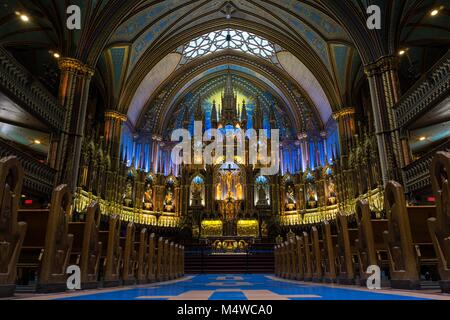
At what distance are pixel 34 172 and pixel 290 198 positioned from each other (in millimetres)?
16299

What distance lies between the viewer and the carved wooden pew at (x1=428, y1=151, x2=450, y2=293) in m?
3.70

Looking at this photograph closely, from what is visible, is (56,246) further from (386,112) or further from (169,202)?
(169,202)

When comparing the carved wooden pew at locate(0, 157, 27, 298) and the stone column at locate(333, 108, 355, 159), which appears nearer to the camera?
the carved wooden pew at locate(0, 157, 27, 298)

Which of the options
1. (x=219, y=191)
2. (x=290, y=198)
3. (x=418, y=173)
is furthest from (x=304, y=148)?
(x=418, y=173)

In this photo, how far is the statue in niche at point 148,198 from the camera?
22.0 metres

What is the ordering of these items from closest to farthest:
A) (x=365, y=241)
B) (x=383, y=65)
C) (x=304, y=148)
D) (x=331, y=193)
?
(x=365, y=241)
(x=383, y=65)
(x=331, y=193)
(x=304, y=148)

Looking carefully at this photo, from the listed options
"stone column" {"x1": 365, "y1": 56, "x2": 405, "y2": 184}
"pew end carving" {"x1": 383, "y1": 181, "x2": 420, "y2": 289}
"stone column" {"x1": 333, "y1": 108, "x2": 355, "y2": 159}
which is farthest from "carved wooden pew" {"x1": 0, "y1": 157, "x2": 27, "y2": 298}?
"stone column" {"x1": 333, "y1": 108, "x2": 355, "y2": 159}

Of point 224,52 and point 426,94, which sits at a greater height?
point 224,52

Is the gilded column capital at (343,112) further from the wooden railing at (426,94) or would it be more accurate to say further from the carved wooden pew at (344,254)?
the carved wooden pew at (344,254)

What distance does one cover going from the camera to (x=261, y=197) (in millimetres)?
23250

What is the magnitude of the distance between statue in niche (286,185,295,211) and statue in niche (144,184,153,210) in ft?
31.3

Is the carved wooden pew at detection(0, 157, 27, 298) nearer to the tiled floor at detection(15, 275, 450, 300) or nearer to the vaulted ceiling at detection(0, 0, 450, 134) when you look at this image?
the tiled floor at detection(15, 275, 450, 300)

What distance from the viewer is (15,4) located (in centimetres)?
1484
